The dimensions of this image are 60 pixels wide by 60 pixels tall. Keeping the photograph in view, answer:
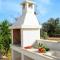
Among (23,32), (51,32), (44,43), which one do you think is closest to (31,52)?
(44,43)

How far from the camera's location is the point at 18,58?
1466 cm

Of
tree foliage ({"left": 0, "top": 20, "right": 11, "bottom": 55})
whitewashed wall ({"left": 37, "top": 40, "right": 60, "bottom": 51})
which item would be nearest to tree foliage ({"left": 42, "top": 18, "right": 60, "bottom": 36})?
tree foliage ({"left": 0, "top": 20, "right": 11, "bottom": 55})

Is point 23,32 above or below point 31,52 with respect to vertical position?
above

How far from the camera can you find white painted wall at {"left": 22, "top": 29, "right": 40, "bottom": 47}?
13.5m

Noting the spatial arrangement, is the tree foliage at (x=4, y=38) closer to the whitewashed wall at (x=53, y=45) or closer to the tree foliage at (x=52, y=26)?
the whitewashed wall at (x=53, y=45)

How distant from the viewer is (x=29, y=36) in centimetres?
1383

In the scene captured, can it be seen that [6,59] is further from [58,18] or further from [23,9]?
[58,18]

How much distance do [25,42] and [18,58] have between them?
195 centimetres

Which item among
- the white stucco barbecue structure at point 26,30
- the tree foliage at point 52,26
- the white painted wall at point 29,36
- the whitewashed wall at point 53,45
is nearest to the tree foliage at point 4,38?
the white stucco barbecue structure at point 26,30

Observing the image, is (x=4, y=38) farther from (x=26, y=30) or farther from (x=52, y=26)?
(x=52, y=26)

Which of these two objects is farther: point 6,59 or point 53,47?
point 6,59

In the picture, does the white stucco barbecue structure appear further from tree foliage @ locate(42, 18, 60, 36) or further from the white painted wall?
tree foliage @ locate(42, 18, 60, 36)

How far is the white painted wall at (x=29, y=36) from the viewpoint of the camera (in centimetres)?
1350

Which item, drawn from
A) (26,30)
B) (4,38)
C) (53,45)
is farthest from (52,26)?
(53,45)
